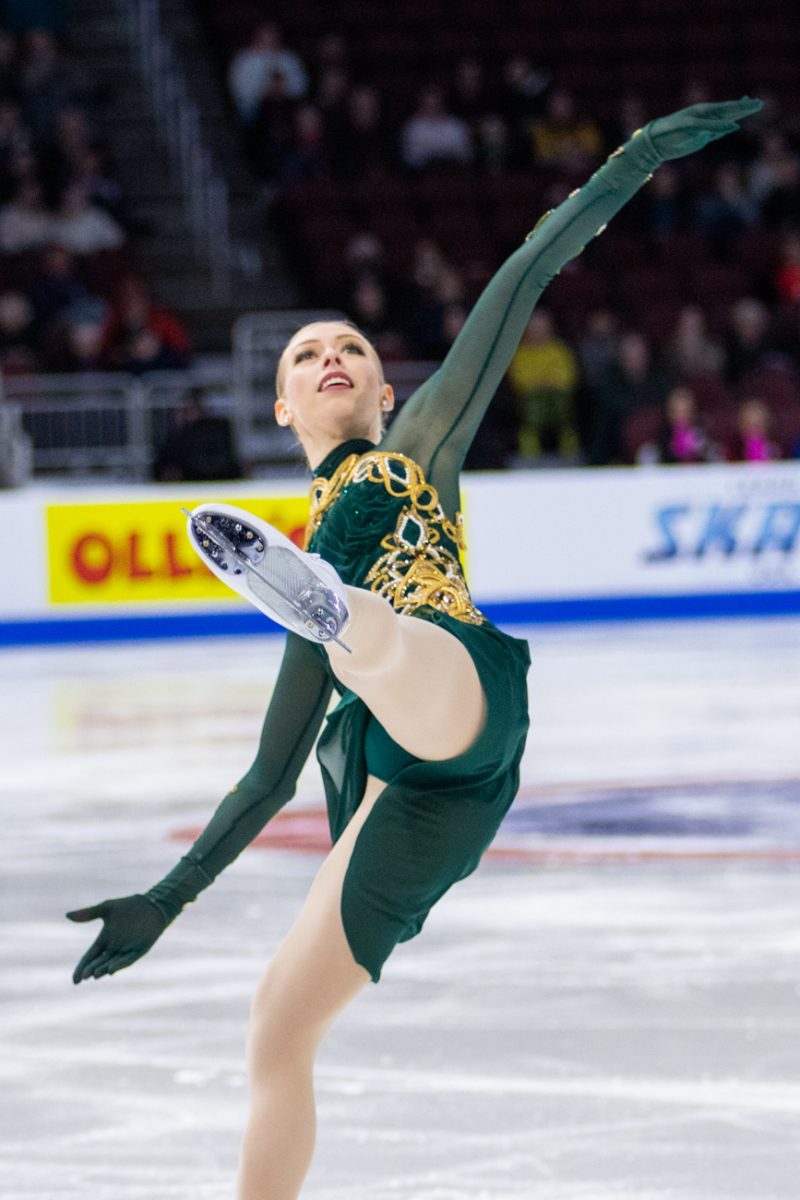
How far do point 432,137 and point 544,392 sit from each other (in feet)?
10.8

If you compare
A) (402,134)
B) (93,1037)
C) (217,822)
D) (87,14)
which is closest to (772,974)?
(93,1037)

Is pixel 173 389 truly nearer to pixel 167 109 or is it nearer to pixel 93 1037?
pixel 167 109

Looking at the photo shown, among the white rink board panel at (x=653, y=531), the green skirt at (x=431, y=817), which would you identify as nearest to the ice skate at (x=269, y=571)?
the green skirt at (x=431, y=817)

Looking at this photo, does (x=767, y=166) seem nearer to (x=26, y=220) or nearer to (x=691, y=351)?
(x=691, y=351)

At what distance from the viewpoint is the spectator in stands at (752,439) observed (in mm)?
13500

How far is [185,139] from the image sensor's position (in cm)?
1670

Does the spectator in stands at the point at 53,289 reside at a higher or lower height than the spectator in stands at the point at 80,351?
higher

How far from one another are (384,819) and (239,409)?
11.4m

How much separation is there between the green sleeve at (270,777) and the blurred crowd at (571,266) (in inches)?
422

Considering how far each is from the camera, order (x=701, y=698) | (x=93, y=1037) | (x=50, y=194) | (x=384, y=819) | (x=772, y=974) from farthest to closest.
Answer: (x=50, y=194) → (x=701, y=698) → (x=772, y=974) → (x=93, y=1037) → (x=384, y=819)

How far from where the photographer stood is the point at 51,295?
14.0 metres

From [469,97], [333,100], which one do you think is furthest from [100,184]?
A: [469,97]

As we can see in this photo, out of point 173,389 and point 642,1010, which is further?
point 173,389

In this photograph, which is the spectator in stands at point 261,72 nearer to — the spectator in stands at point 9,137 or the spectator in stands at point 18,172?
the spectator in stands at point 9,137
